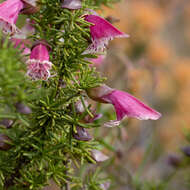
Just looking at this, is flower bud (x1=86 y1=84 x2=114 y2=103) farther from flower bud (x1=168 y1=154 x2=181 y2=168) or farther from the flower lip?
flower bud (x1=168 y1=154 x2=181 y2=168)

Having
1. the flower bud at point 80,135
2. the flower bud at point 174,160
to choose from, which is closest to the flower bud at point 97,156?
the flower bud at point 80,135

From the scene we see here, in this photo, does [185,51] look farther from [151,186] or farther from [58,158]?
[58,158]

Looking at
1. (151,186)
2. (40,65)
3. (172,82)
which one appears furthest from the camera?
(172,82)

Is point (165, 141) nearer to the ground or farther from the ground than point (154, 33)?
nearer to the ground

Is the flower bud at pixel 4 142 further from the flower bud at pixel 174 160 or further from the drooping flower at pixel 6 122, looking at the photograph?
the flower bud at pixel 174 160

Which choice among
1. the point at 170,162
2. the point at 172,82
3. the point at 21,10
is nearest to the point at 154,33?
the point at 172,82

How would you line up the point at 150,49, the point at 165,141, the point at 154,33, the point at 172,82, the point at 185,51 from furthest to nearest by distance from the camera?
the point at 185,51, the point at 172,82, the point at 154,33, the point at 150,49, the point at 165,141

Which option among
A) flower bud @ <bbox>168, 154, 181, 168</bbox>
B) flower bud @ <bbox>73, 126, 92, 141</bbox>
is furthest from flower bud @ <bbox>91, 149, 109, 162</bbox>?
flower bud @ <bbox>168, 154, 181, 168</bbox>
